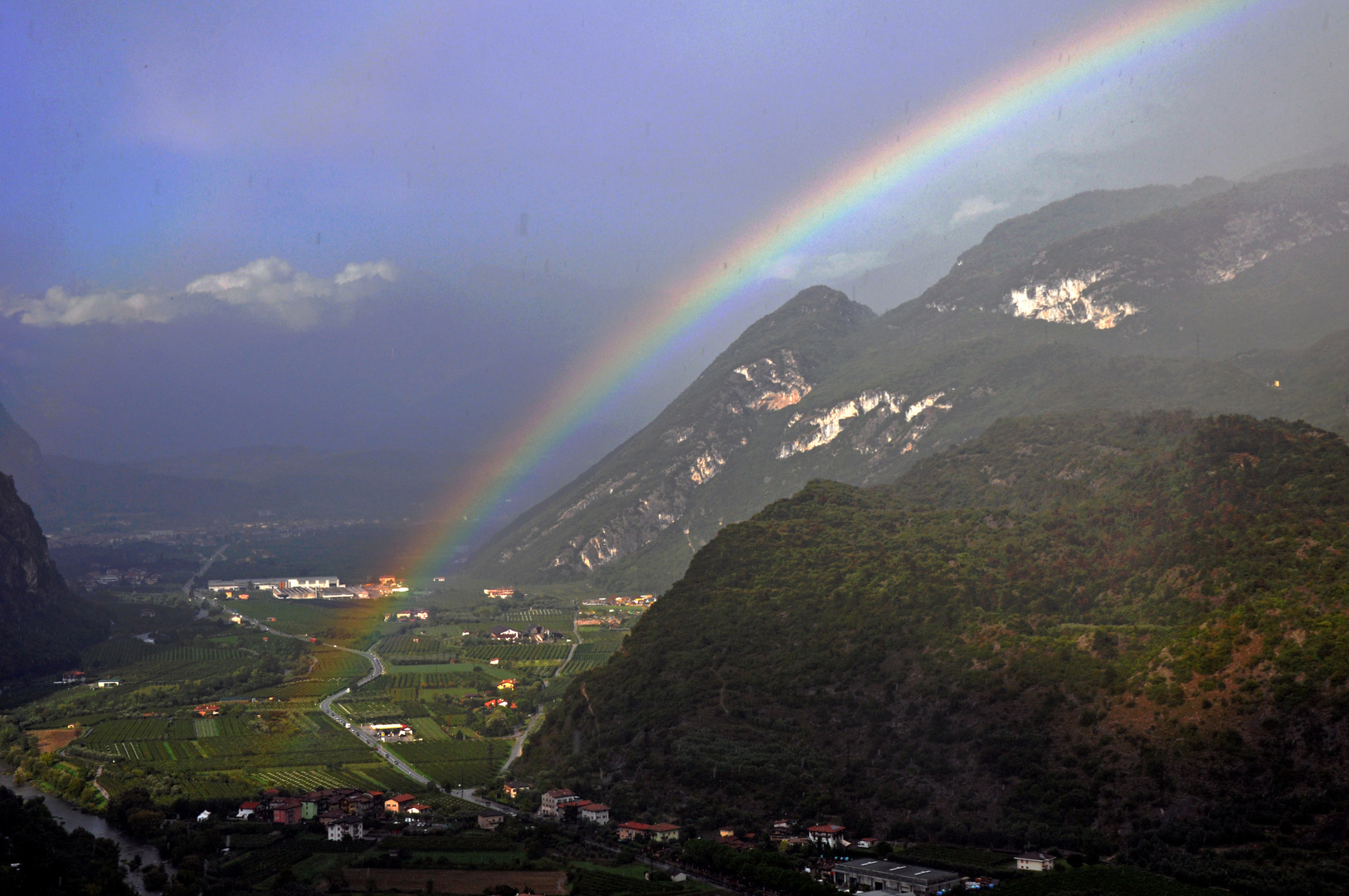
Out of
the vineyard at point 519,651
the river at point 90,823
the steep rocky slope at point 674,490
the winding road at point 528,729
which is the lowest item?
the winding road at point 528,729

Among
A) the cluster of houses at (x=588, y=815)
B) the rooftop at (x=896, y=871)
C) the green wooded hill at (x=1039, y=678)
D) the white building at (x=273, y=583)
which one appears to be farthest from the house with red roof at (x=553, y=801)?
the white building at (x=273, y=583)

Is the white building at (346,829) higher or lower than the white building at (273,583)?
lower

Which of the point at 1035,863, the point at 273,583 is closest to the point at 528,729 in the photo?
the point at 1035,863

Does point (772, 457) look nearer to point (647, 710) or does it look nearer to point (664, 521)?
point (664, 521)

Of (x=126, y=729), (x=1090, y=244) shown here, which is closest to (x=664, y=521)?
(x=1090, y=244)

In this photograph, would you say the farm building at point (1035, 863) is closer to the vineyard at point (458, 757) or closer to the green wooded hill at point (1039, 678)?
the green wooded hill at point (1039, 678)

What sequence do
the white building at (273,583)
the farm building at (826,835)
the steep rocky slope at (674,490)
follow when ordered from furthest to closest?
the steep rocky slope at (674,490)
the white building at (273,583)
the farm building at (826,835)

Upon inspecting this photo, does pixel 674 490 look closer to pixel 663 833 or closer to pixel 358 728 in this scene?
pixel 358 728
